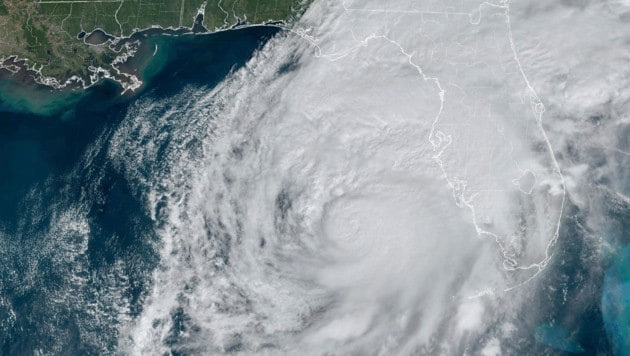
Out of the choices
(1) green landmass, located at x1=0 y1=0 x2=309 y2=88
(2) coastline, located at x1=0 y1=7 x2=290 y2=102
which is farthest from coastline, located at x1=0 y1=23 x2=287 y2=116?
(1) green landmass, located at x1=0 y1=0 x2=309 y2=88

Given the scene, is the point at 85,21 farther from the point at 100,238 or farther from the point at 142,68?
the point at 100,238

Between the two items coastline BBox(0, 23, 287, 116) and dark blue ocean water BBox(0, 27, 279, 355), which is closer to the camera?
dark blue ocean water BBox(0, 27, 279, 355)

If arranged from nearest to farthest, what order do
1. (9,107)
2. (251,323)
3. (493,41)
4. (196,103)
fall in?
(251,323) → (493,41) → (196,103) → (9,107)

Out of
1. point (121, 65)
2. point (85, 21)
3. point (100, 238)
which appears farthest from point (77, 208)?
point (85, 21)

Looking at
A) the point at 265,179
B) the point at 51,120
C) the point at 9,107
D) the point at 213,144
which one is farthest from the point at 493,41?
the point at 9,107

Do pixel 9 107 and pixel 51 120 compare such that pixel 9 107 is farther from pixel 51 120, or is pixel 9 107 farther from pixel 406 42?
pixel 406 42

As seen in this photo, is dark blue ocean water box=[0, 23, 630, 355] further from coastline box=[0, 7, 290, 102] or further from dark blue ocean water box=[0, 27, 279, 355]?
coastline box=[0, 7, 290, 102]
